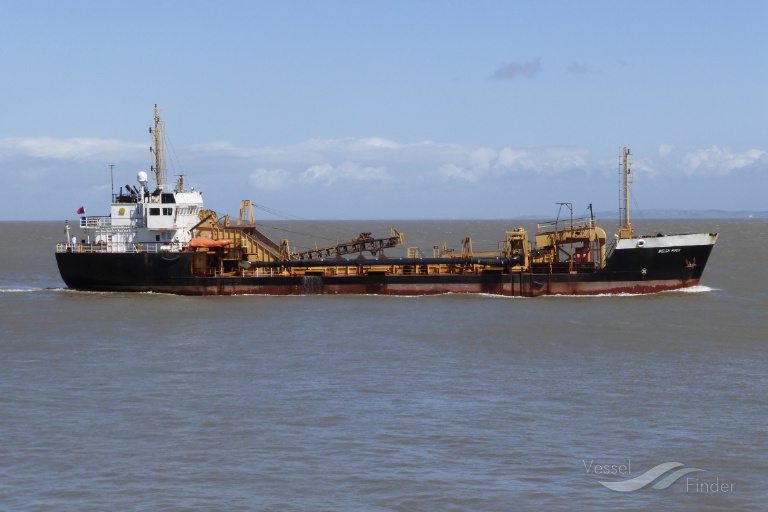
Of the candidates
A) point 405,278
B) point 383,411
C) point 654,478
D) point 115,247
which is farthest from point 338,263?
point 654,478

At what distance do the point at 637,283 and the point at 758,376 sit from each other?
20.1 m

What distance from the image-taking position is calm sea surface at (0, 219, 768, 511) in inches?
706

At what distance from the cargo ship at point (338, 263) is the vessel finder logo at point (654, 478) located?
28.1 m

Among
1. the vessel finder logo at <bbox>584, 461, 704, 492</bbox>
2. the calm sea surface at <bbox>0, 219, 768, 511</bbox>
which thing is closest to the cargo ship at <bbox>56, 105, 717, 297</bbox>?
the calm sea surface at <bbox>0, 219, 768, 511</bbox>

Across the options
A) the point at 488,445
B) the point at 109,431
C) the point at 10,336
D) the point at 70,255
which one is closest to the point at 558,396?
the point at 488,445

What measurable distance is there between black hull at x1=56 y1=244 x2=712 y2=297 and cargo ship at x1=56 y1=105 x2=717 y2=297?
0.16 ft

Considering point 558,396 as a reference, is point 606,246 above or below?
above

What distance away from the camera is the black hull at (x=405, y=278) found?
4703 cm

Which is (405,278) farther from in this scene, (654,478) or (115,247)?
(654,478)

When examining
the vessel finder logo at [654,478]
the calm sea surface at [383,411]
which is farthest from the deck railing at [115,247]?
the vessel finder logo at [654,478]

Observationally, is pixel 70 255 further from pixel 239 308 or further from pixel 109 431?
pixel 109 431

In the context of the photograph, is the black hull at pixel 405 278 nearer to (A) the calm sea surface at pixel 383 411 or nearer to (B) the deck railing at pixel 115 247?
(B) the deck railing at pixel 115 247

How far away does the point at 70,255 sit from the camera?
49.0 meters

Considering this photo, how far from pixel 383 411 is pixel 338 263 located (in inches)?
1019
